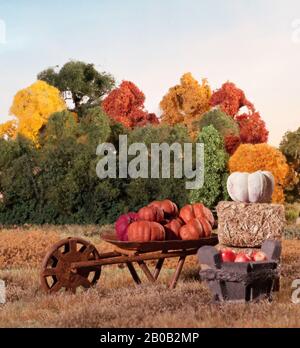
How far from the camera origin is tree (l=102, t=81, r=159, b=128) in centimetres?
2252

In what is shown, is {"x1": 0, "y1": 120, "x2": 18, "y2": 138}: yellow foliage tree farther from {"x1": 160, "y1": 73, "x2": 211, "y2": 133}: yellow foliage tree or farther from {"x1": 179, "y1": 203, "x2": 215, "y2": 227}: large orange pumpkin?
{"x1": 179, "y1": 203, "x2": 215, "y2": 227}: large orange pumpkin

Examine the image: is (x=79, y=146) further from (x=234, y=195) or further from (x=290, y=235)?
(x=234, y=195)

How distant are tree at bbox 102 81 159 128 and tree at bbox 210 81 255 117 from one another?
2.17 m

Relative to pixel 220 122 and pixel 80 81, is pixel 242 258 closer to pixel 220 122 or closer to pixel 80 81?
pixel 220 122

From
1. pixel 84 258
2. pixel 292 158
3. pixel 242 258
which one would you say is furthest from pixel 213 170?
pixel 242 258

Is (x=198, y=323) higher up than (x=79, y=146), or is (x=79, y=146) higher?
(x=79, y=146)

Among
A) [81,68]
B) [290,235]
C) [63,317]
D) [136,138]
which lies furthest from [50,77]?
[63,317]

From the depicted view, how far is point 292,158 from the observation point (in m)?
19.6

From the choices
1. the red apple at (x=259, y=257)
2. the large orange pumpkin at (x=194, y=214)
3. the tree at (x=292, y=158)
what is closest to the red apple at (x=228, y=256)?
the red apple at (x=259, y=257)

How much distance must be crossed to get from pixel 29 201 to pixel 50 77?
6.88 metres

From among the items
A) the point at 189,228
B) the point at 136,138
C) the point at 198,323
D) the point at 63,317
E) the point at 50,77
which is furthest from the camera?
the point at 50,77

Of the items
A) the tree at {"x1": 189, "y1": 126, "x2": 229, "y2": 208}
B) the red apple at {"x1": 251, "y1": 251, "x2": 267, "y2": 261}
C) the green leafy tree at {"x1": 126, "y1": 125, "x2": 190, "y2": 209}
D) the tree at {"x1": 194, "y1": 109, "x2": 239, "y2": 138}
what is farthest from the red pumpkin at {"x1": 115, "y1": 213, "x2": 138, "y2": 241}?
the tree at {"x1": 194, "y1": 109, "x2": 239, "y2": 138}

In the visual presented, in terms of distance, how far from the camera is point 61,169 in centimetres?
1638

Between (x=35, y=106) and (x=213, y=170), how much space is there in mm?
5684
